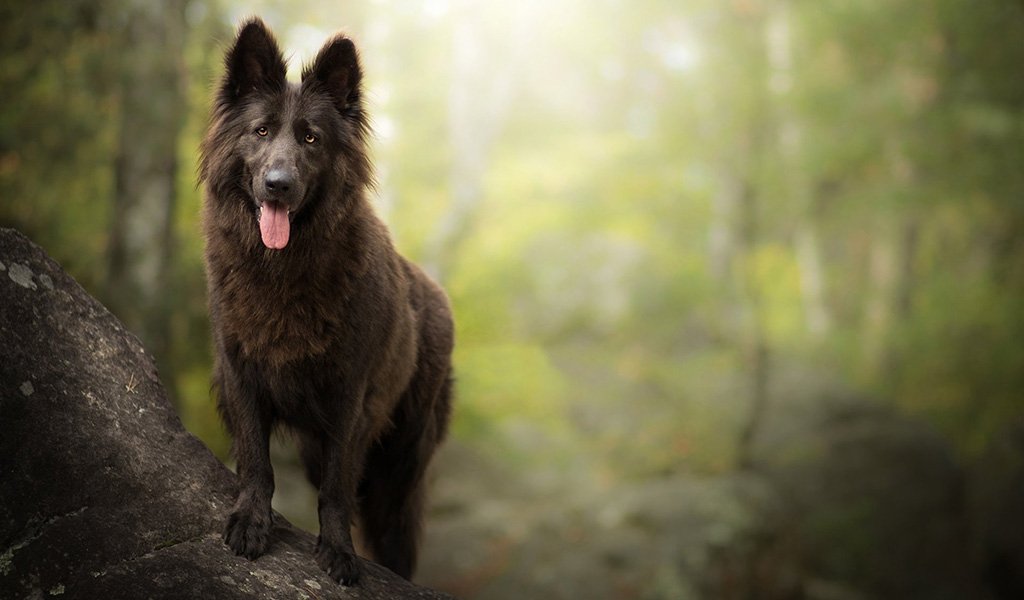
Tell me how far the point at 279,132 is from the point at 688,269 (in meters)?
12.6

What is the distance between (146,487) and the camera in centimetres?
389

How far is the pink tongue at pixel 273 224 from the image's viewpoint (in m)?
4.03

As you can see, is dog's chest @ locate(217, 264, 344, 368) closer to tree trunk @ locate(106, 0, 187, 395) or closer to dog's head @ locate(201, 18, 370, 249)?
dog's head @ locate(201, 18, 370, 249)

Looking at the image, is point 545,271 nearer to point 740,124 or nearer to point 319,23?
point 740,124

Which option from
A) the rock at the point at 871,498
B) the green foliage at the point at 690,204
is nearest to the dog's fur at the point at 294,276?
the green foliage at the point at 690,204

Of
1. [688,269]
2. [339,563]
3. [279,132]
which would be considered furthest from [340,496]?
[688,269]

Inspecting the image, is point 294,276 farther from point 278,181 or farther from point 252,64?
point 252,64

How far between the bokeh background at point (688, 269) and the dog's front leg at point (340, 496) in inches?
244

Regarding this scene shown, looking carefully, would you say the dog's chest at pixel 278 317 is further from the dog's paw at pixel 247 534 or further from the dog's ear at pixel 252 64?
the dog's ear at pixel 252 64

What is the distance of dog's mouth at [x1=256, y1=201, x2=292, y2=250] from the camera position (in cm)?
403

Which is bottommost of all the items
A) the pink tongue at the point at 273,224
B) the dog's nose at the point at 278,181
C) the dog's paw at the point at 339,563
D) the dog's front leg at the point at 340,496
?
the dog's paw at the point at 339,563

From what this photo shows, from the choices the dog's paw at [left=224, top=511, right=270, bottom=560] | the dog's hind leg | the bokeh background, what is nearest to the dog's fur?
the dog's paw at [left=224, top=511, right=270, bottom=560]

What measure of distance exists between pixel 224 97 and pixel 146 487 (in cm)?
189

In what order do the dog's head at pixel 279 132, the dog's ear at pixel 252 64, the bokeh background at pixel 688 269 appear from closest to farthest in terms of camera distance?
the dog's head at pixel 279 132
the dog's ear at pixel 252 64
the bokeh background at pixel 688 269
